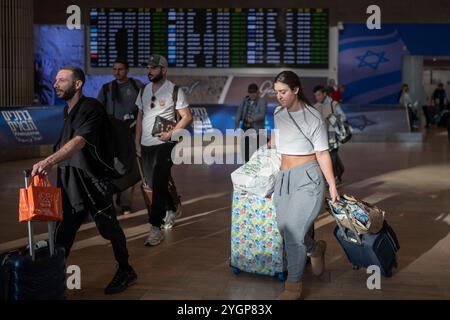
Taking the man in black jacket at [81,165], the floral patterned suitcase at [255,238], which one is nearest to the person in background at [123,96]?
the floral patterned suitcase at [255,238]

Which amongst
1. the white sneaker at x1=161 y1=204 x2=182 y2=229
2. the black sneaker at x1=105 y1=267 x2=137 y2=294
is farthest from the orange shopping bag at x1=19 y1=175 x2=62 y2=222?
the white sneaker at x1=161 y1=204 x2=182 y2=229

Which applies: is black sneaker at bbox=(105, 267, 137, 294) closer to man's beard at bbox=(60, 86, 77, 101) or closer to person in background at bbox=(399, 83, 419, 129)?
man's beard at bbox=(60, 86, 77, 101)

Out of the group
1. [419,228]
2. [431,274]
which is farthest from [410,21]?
[431,274]

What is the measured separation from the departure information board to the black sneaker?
14.6m

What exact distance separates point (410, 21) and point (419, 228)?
15.1 m

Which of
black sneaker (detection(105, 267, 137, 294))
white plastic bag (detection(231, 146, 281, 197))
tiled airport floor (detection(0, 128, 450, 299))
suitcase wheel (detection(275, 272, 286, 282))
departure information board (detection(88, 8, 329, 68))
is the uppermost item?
departure information board (detection(88, 8, 329, 68))

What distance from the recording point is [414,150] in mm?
16797

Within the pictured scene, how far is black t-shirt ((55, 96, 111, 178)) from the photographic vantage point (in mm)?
4781

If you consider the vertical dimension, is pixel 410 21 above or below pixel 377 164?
above

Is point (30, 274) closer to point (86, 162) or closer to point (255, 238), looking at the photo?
point (86, 162)

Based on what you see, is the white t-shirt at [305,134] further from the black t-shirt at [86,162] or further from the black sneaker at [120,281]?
the black sneaker at [120,281]

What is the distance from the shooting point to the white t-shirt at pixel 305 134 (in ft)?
16.0

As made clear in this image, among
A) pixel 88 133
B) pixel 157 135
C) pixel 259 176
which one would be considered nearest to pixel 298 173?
pixel 259 176
